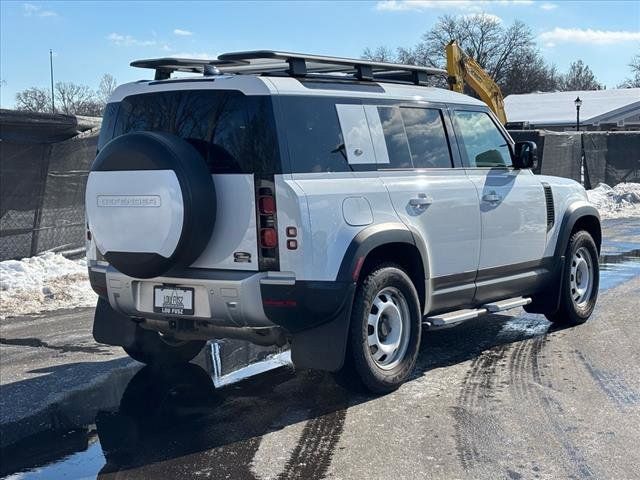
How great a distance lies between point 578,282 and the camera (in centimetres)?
796

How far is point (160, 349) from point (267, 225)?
6.66 ft

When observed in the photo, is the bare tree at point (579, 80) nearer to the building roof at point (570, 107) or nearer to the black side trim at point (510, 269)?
the building roof at point (570, 107)

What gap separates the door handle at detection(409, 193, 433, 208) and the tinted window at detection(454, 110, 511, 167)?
2.72ft

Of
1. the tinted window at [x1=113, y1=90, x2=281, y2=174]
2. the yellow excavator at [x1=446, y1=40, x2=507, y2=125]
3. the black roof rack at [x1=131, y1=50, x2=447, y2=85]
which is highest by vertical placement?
the yellow excavator at [x1=446, y1=40, x2=507, y2=125]

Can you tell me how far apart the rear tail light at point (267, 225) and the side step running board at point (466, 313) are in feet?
5.44

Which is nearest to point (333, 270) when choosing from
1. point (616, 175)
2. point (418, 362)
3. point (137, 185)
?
point (137, 185)

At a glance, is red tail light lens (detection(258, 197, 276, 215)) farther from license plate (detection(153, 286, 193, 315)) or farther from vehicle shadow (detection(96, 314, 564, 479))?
vehicle shadow (detection(96, 314, 564, 479))

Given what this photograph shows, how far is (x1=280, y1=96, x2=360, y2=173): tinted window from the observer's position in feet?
17.1

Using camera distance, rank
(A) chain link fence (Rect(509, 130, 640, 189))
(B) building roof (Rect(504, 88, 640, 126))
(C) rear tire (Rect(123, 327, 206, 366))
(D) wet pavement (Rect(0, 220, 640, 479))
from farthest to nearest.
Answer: (B) building roof (Rect(504, 88, 640, 126))
(A) chain link fence (Rect(509, 130, 640, 189))
(C) rear tire (Rect(123, 327, 206, 366))
(D) wet pavement (Rect(0, 220, 640, 479))

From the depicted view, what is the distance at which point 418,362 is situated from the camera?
6.62m

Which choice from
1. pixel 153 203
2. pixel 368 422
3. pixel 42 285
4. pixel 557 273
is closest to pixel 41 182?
pixel 42 285

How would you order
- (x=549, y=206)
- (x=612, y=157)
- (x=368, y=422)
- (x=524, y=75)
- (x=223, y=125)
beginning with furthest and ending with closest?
(x=524, y=75) < (x=612, y=157) < (x=549, y=206) < (x=223, y=125) < (x=368, y=422)

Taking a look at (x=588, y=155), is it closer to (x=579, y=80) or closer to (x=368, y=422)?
(x=368, y=422)

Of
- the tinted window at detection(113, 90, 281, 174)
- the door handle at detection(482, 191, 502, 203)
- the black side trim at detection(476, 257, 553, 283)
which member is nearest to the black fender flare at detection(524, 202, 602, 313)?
the black side trim at detection(476, 257, 553, 283)
